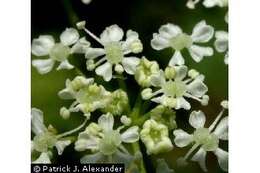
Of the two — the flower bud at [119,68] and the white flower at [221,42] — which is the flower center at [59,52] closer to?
the flower bud at [119,68]

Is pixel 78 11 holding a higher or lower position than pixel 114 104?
higher

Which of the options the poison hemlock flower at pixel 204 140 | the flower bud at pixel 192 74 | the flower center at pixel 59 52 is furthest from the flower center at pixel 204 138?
the flower center at pixel 59 52

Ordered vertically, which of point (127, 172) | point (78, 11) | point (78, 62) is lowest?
point (127, 172)

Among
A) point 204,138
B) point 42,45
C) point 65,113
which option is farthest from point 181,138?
point 42,45

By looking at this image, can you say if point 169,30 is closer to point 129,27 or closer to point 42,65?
point 129,27

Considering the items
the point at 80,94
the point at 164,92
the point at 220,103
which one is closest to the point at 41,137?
the point at 80,94

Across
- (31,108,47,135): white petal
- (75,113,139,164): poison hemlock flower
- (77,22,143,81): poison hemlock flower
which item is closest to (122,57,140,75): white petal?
(77,22,143,81): poison hemlock flower

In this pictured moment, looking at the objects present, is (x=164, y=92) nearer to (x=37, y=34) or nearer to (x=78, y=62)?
(x=78, y=62)
